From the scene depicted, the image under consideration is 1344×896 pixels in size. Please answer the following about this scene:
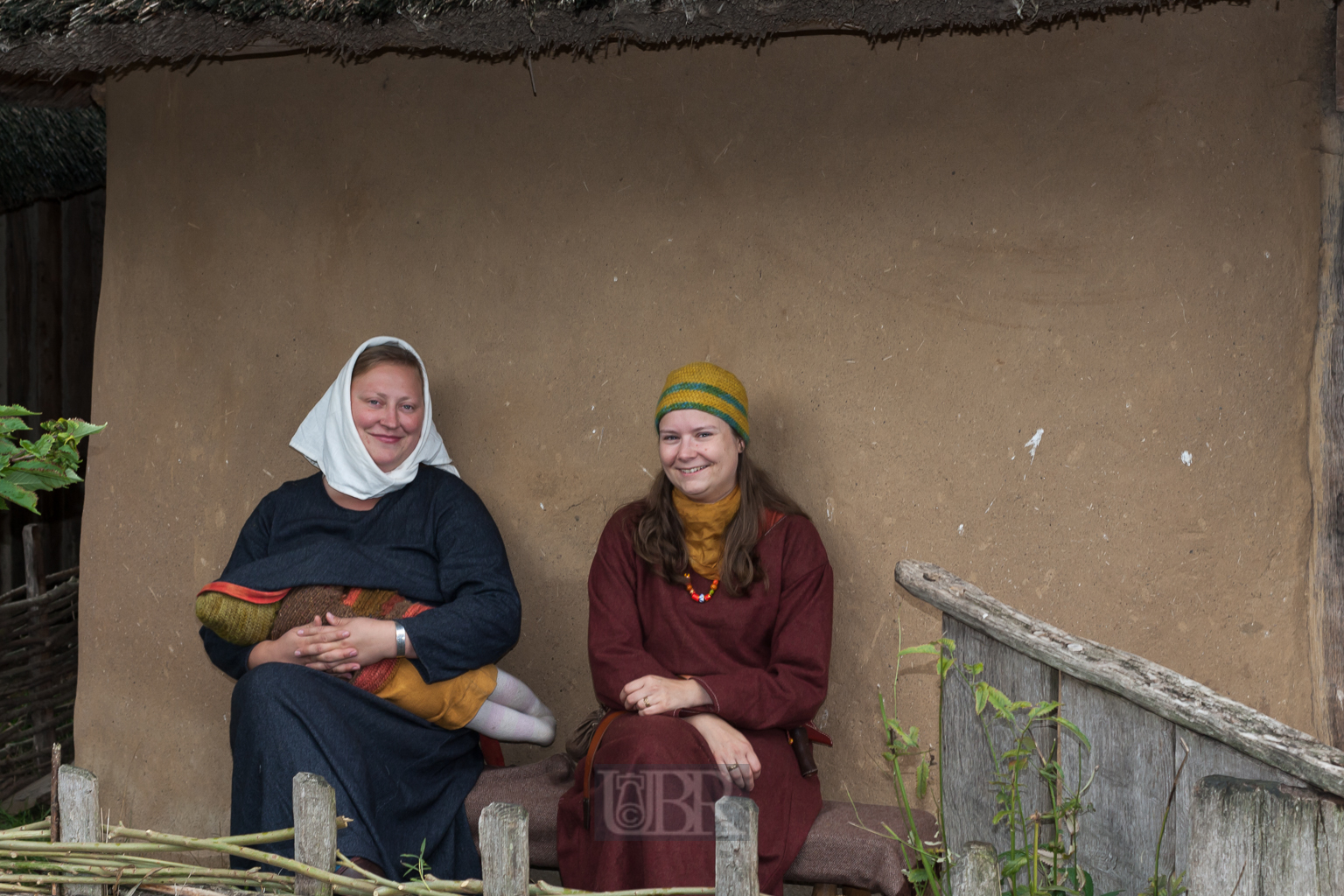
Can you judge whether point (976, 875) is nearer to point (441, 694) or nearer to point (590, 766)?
point (590, 766)

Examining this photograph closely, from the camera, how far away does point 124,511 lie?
153 inches

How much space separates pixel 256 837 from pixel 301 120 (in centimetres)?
249

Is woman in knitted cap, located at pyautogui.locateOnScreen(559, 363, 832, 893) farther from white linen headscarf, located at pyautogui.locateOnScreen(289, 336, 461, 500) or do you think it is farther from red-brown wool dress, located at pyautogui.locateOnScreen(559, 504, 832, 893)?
white linen headscarf, located at pyautogui.locateOnScreen(289, 336, 461, 500)

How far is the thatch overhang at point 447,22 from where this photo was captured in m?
2.86

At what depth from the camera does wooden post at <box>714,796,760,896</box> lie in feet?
6.00

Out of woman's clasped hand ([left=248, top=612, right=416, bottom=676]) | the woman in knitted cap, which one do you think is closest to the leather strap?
the woman in knitted cap

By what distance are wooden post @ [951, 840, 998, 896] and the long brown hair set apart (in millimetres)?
1350

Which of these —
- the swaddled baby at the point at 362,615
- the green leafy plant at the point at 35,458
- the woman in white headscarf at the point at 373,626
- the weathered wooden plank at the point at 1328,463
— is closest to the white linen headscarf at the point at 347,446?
the woman in white headscarf at the point at 373,626

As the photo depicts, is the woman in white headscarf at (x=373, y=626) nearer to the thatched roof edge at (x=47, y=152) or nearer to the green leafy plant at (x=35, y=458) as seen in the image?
the green leafy plant at (x=35, y=458)

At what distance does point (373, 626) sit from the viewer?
305cm

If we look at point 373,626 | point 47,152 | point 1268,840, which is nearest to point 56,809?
point 373,626

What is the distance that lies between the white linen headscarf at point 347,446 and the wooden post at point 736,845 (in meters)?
1.79

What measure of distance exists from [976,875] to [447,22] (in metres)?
2.40

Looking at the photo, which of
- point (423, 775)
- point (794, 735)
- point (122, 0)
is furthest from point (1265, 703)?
point (122, 0)
